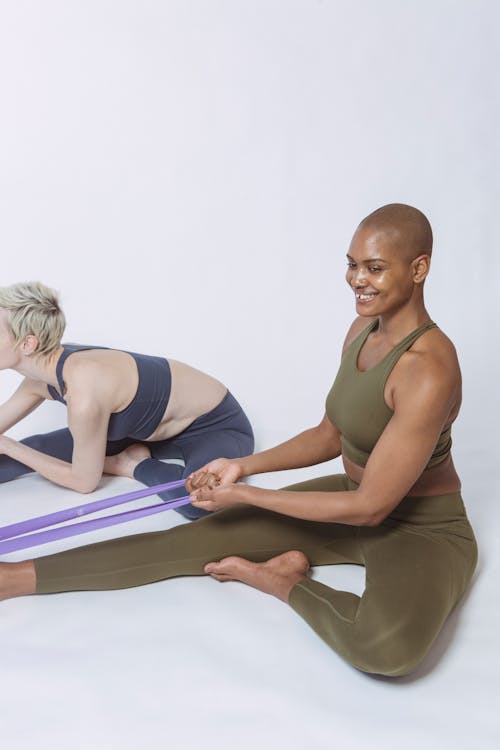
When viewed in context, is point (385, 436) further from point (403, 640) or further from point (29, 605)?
point (29, 605)

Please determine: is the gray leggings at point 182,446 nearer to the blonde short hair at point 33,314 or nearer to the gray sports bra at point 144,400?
the gray sports bra at point 144,400

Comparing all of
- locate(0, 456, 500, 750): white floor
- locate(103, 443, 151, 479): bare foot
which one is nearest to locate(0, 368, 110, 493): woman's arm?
locate(103, 443, 151, 479): bare foot

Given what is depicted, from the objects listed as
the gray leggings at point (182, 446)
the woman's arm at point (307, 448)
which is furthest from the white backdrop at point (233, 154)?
the woman's arm at point (307, 448)

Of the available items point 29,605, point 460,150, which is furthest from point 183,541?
point 460,150

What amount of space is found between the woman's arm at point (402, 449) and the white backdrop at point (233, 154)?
2.55 m

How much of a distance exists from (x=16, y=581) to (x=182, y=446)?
118 cm

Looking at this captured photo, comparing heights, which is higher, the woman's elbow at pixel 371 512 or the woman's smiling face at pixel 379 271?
the woman's smiling face at pixel 379 271

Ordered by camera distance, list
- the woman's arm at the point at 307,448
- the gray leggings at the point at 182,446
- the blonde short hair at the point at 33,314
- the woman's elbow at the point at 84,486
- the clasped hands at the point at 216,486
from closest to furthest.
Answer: the clasped hands at the point at 216,486 < the woman's arm at the point at 307,448 < the blonde short hair at the point at 33,314 < the woman's elbow at the point at 84,486 < the gray leggings at the point at 182,446

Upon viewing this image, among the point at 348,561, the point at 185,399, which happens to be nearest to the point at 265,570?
the point at 348,561

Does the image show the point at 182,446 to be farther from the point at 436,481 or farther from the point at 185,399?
the point at 436,481

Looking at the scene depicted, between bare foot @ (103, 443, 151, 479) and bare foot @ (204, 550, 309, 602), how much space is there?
0.96 m

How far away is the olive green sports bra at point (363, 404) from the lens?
2.57 meters

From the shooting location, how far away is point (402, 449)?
2455 mm

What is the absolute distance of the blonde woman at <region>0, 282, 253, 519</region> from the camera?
336 centimetres
